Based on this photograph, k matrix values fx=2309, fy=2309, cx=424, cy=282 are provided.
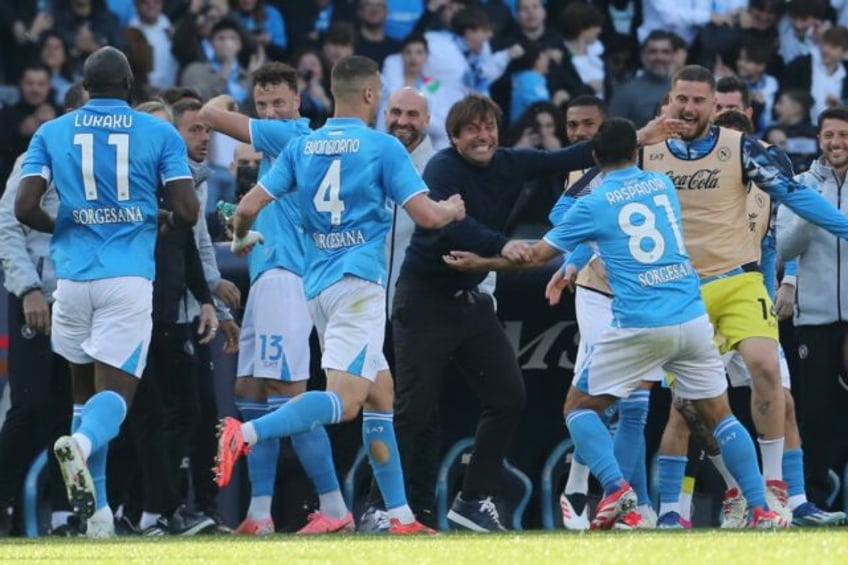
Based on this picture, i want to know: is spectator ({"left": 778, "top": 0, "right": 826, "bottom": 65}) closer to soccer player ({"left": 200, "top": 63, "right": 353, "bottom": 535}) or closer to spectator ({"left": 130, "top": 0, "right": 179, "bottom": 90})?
spectator ({"left": 130, "top": 0, "right": 179, "bottom": 90})

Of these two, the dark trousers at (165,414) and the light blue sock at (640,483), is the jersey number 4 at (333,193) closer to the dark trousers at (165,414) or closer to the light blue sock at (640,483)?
the dark trousers at (165,414)

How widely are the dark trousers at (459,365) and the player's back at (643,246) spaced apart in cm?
103

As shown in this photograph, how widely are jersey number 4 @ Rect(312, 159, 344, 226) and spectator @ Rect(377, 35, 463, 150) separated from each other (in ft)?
24.7

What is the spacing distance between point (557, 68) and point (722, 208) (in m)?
7.35

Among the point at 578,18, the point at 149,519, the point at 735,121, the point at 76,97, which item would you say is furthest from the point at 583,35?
the point at 149,519

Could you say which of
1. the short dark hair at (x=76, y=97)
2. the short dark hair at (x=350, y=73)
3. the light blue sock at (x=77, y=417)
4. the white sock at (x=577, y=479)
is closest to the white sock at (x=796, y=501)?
the white sock at (x=577, y=479)

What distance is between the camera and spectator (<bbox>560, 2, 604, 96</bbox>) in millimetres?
19312

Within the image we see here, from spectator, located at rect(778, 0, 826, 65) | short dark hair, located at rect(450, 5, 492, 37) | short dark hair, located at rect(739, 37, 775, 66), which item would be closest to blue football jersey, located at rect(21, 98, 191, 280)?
short dark hair, located at rect(450, 5, 492, 37)

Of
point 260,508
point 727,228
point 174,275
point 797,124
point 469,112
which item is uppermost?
point 797,124

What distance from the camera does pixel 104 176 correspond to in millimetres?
10797

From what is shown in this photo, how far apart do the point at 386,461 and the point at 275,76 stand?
2301 millimetres

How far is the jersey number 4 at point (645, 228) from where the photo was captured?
10773 mm

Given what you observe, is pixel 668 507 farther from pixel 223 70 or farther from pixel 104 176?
pixel 223 70

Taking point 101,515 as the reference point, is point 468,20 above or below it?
above
